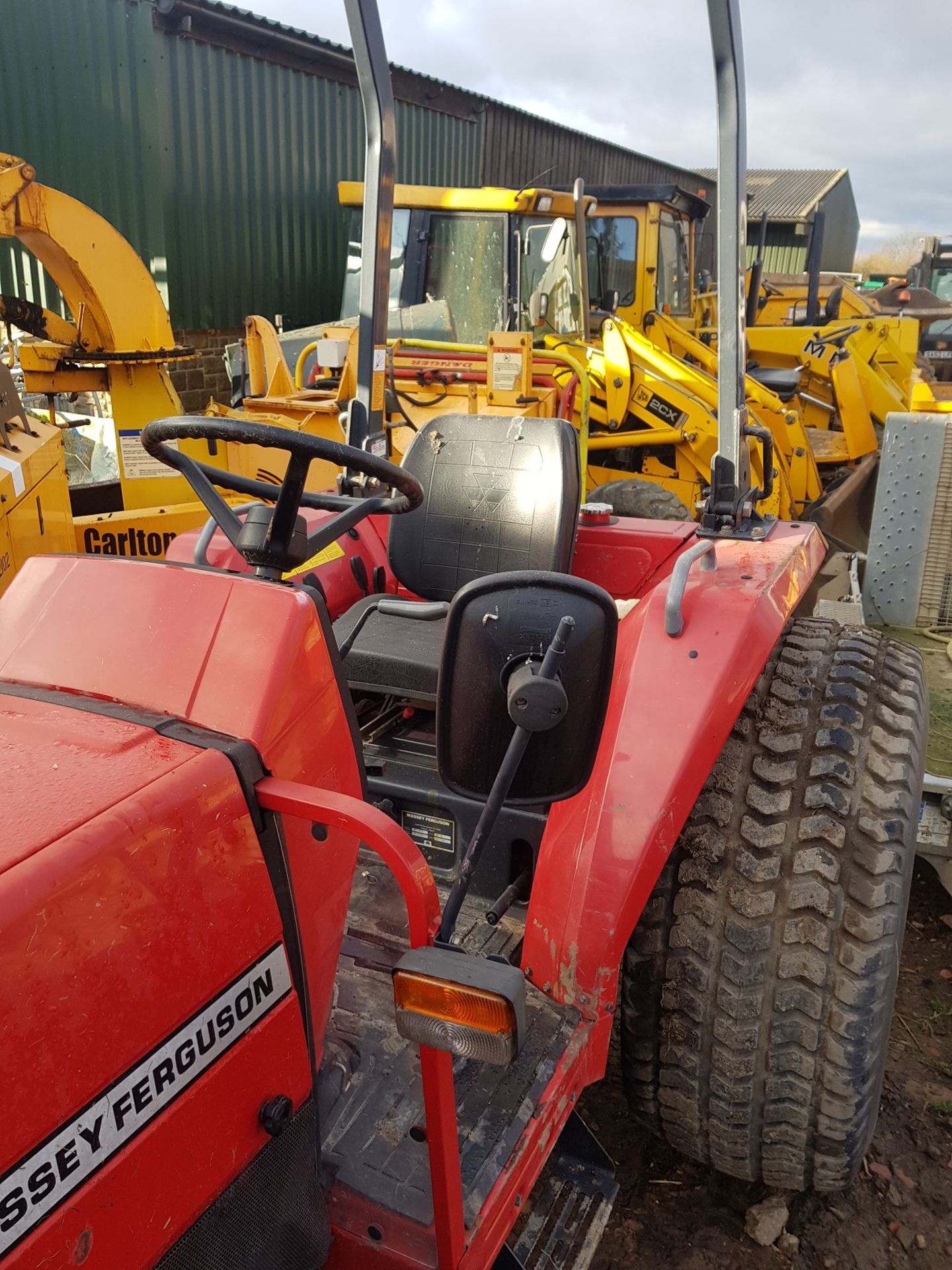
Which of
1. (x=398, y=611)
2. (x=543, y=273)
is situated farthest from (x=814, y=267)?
(x=398, y=611)

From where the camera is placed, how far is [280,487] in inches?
52.2

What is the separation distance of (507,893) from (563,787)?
765mm

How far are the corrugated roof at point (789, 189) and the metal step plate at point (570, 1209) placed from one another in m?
27.8

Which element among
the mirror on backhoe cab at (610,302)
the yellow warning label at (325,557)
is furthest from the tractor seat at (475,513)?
the mirror on backhoe cab at (610,302)

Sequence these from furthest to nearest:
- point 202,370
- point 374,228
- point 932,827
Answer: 1. point 202,370
2. point 932,827
3. point 374,228

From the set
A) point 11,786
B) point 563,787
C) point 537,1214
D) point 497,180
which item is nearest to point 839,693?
point 563,787

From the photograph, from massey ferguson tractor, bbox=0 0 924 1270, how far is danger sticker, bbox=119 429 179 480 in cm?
268

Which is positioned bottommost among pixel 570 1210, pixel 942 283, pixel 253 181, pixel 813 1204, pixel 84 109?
pixel 813 1204

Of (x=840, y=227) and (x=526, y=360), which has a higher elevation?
(x=840, y=227)

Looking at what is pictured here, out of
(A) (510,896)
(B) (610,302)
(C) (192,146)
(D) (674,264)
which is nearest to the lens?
(A) (510,896)

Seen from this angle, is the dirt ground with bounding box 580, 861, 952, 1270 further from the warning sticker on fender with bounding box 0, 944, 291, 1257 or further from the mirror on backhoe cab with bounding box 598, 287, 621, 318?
the mirror on backhoe cab with bounding box 598, 287, 621, 318

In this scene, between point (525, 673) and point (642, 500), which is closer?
point (525, 673)

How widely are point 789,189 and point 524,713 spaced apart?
33.1 m

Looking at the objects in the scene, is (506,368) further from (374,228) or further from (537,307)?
(374,228)
